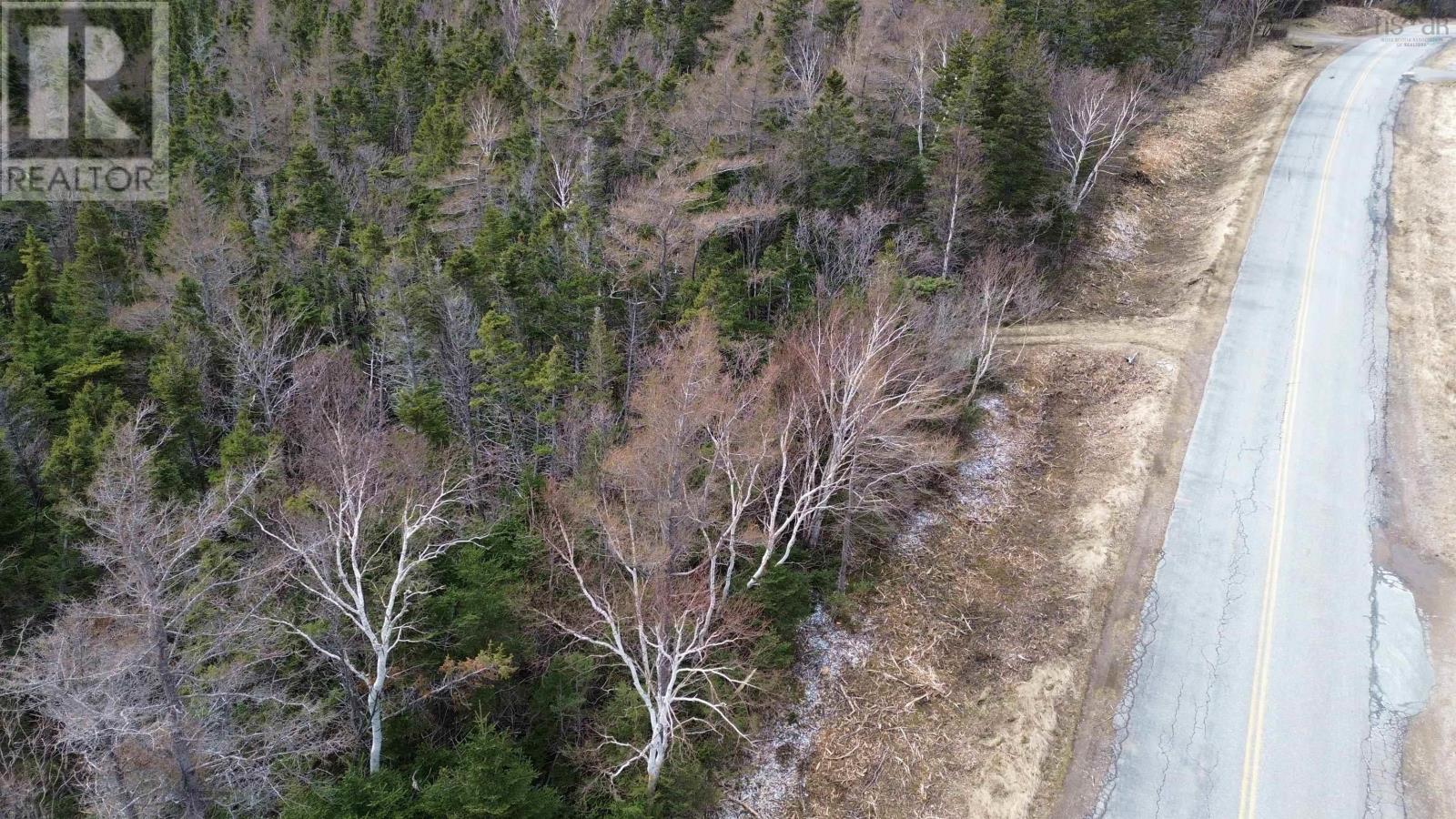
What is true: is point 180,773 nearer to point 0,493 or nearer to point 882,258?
point 0,493

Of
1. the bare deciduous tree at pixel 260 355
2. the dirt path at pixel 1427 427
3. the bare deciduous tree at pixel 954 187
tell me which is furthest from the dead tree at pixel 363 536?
the dirt path at pixel 1427 427

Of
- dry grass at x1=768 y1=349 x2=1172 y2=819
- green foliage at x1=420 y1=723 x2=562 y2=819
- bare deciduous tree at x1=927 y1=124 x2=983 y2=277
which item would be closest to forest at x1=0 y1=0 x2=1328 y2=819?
green foliage at x1=420 y1=723 x2=562 y2=819

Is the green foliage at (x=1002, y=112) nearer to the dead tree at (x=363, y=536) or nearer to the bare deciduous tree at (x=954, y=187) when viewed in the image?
the bare deciduous tree at (x=954, y=187)

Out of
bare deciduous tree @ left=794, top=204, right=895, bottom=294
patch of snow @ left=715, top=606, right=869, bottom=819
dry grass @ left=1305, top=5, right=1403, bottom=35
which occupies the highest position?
dry grass @ left=1305, top=5, right=1403, bottom=35

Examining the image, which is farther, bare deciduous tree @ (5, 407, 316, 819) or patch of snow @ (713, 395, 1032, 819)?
patch of snow @ (713, 395, 1032, 819)

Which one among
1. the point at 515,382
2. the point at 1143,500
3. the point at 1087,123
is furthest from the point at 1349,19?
the point at 515,382

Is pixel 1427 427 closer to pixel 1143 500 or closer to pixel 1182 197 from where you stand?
pixel 1143 500

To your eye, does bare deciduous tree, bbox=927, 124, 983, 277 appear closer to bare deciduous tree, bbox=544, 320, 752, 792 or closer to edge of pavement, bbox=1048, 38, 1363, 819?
edge of pavement, bbox=1048, 38, 1363, 819
